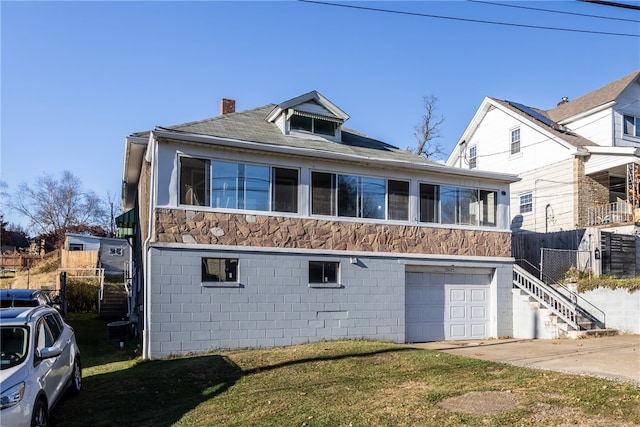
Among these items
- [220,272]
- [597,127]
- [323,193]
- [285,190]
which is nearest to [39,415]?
[220,272]

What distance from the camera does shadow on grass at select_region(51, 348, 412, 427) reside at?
7.27 m

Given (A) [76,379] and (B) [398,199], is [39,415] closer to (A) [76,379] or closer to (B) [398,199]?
(A) [76,379]

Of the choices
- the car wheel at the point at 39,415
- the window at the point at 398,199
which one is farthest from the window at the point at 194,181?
the car wheel at the point at 39,415

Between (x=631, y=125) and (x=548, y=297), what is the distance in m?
12.5

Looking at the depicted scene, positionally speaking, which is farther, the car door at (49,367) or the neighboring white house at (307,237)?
the neighboring white house at (307,237)

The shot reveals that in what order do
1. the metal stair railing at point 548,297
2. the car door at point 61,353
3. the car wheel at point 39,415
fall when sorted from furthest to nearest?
1. the metal stair railing at point 548,297
2. the car door at point 61,353
3. the car wheel at point 39,415

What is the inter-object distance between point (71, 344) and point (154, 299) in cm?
314

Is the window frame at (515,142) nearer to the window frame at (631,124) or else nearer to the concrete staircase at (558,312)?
the window frame at (631,124)

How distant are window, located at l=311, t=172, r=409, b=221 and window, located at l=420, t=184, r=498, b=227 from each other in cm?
75

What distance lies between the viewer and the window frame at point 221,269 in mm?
12297

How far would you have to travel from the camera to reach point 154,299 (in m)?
11.6

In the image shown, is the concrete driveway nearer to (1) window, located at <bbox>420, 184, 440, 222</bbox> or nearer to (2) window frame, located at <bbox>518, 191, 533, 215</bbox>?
(1) window, located at <bbox>420, 184, 440, 222</bbox>

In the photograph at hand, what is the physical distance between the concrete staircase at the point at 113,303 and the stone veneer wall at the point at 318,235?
1029cm

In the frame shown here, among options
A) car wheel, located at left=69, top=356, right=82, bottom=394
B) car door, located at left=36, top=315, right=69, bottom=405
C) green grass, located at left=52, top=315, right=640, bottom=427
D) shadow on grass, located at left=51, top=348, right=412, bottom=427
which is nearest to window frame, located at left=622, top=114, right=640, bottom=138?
green grass, located at left=52, top=315, right=640, bottom=427
